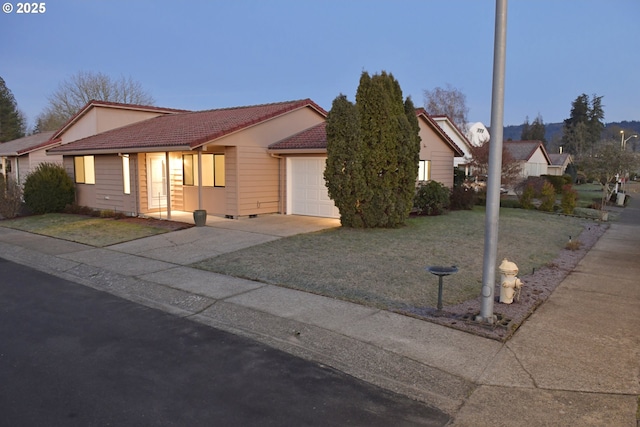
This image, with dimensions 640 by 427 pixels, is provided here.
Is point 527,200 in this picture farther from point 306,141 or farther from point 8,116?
point 8,116

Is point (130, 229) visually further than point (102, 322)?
Yes

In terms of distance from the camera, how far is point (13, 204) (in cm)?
1770

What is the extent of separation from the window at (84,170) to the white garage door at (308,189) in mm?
8393

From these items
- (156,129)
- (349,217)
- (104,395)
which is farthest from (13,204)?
(104,395)

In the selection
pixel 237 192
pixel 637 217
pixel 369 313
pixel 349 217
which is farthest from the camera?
pixel 637 217

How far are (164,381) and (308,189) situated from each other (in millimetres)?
12313

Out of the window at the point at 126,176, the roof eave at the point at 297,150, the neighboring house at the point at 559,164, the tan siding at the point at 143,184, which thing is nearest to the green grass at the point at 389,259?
the roof eave at the point at 297,150

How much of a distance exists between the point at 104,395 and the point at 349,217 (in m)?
10.3

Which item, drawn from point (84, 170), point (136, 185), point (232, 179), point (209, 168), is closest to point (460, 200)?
point (232, 179)

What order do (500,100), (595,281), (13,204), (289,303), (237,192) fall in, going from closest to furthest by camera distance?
(500,100) → (289,303) → (595,281) → (237,192) → (13,204)

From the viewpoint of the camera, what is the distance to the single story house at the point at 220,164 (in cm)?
1535

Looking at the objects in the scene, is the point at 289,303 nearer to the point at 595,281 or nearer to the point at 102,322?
the point at 102,322

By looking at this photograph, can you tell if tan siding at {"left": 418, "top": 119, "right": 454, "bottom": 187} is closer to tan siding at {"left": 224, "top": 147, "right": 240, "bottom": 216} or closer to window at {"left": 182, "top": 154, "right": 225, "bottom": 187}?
tan siding at {"left": 224, "top": 147, "right": 240, "bottom": 216}

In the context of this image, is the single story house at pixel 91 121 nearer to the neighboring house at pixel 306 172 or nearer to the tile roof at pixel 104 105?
the tile roof at pixel 104 105
